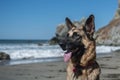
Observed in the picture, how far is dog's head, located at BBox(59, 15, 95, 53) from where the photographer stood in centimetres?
744

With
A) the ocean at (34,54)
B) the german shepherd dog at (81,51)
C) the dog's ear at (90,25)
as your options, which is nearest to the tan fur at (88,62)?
the german shepherd dog at (81,51)

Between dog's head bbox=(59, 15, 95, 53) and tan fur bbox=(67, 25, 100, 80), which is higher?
dog's head bbox=(59, 15, 95, 53)

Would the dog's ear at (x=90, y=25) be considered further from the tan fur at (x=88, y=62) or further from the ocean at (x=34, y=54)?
→ the ocean at (x=34, y=54)

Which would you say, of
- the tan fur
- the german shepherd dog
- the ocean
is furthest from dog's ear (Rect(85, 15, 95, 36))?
the ocean

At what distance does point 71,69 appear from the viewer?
788cm

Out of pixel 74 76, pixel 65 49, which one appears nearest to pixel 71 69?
pixel 74 76

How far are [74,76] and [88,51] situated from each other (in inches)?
26.9

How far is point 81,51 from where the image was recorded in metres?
7.57

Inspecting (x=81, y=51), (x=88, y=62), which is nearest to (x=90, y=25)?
(x=81, y=51)

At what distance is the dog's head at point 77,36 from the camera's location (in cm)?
744

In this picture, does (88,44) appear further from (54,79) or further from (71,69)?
(54,79)

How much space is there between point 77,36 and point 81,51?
338 mm

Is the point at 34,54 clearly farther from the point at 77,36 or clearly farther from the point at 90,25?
the point at 77,36

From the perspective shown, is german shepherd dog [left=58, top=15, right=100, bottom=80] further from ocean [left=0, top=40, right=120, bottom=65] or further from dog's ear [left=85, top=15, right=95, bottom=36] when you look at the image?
ocean [left=0, top=40, right=120, bottom=65]
